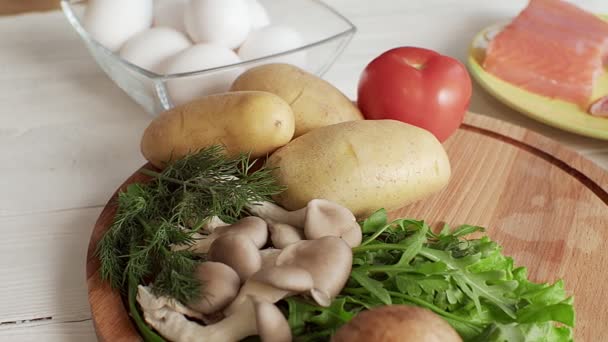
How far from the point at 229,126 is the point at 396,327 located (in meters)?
0.52

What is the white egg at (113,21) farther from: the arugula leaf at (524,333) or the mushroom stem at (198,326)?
the arugula leaf at (524,333)

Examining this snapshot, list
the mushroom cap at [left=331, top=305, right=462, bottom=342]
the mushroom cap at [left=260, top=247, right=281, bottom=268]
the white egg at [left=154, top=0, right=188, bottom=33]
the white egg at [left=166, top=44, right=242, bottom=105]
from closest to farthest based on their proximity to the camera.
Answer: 1. the mushroom cap at [left=331, top=305, right=462, bottom=342]
2. the mushroom cap at [left=260, top=247, right=281, bottom=268]
3. the white egg at [left=166, top=44, right=242, bottom=105]
4. the white egg at [left=154, top=0, right=188, bottom=33]

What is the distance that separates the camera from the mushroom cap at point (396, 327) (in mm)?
723

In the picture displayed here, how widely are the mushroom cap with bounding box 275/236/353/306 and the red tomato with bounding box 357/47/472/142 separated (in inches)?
16.7

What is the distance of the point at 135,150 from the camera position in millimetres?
1458

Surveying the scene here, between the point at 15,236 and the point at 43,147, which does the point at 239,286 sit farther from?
the point at 43,147

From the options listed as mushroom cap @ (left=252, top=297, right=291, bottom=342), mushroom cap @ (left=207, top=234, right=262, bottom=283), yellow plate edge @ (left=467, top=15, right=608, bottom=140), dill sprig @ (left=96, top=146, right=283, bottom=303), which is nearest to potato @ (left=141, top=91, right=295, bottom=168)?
dill sprig @ (left=96, top=146, right=283, bottom=303)

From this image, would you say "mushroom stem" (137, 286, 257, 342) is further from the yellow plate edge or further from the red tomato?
the yellow plate edge

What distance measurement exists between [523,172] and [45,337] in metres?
0.87

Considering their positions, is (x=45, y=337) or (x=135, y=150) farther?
(x=135, y=150)

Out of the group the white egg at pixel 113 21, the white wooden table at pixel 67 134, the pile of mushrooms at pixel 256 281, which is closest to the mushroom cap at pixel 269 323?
the pile of mushrooms at pixel 256 281

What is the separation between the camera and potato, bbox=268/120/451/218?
3.60 feet

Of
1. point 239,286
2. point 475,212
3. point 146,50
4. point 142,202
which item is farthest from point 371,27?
point 239,286

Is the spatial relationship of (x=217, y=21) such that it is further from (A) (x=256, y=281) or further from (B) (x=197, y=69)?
(A) (x=256, y=281)
